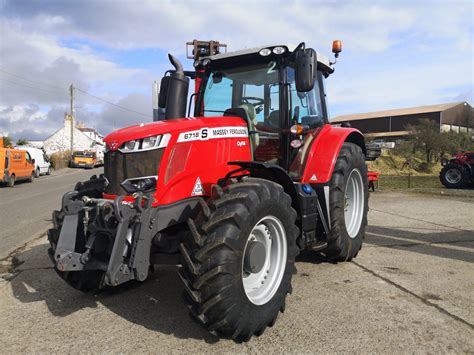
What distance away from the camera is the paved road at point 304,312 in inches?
120

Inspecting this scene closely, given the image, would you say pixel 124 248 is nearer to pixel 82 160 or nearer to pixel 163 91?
pixel 163 91

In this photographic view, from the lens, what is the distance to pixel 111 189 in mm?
3570

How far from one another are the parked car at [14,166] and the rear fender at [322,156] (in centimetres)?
1690

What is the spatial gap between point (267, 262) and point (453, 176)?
539 inches

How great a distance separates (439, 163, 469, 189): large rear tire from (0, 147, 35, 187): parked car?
18141 mm

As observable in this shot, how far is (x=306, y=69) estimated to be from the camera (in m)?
3.86

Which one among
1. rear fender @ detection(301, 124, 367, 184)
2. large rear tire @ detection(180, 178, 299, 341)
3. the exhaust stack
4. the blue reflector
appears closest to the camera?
large rear tire @ detection(180, 178, 299, 341)

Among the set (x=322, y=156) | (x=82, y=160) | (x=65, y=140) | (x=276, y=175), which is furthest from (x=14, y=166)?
(x=65, y=140)

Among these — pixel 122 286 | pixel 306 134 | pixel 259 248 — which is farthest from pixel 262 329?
pixel 306 134

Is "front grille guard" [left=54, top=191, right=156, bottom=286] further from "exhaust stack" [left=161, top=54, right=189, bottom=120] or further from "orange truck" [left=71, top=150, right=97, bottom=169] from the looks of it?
"orange truck" [left=71, top=150, right=97, bottom=169]

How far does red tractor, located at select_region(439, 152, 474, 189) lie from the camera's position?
1459 cm

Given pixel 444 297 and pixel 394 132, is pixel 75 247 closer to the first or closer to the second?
pixel 444 297

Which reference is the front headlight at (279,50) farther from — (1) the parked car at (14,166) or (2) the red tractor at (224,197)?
(1) the parked car at (14,166)

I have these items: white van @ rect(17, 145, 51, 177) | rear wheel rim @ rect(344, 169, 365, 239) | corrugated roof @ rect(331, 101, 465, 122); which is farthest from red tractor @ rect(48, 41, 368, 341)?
corrugated roof @ rect(331, 101, 465, 122)
